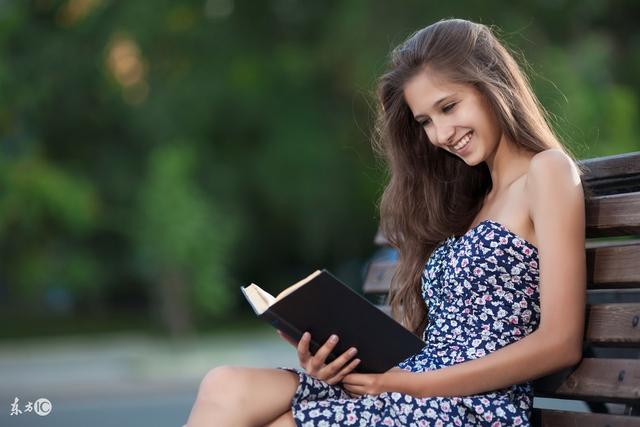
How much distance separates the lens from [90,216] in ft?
57.9

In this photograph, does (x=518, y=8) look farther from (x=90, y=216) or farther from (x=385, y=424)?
(x=385, y=424)

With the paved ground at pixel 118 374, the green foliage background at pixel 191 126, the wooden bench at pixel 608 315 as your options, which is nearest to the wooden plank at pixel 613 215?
the wooden bench at pixel 608 315

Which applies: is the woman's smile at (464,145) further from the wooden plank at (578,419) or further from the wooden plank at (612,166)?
the wooden plank at (578,419)

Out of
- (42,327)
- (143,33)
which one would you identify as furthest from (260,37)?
(42,327)

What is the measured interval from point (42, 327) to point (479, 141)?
Answer: 1917 cm

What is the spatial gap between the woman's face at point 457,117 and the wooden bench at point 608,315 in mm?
295

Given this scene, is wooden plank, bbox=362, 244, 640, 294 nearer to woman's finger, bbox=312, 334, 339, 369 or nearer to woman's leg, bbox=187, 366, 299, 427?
woman's finger, bbox=312, 334, 339, 369

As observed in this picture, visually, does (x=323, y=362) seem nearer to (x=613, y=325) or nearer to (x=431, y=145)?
(x=613, y=325)

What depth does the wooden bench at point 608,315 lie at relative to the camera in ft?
8.62

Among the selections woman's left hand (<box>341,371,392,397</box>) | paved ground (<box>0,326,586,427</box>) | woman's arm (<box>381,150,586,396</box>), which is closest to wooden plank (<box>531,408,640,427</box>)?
woman's arm (<box>381,150,586,396</box>)

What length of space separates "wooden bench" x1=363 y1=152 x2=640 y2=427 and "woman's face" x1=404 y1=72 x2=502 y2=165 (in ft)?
0.97

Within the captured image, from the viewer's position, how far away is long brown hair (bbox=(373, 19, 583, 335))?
9.41 feet

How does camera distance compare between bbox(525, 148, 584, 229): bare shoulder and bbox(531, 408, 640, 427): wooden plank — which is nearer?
bbox(531, 408, 640, 427): wooden plank

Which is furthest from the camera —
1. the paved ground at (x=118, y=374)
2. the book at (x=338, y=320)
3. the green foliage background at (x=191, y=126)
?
the green foliage background at (x=191, y=126)
